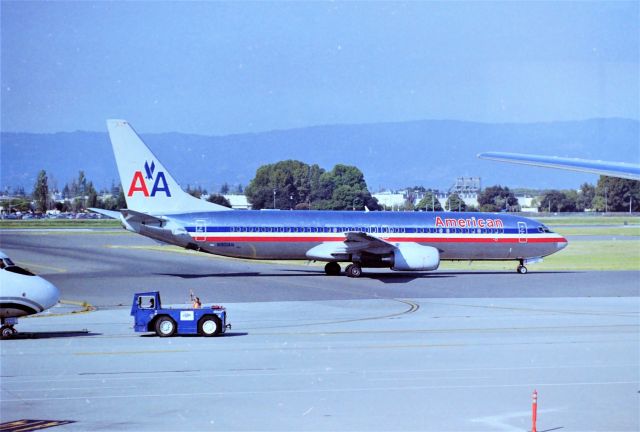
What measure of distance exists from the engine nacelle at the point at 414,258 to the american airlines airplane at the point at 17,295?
79.9 feet

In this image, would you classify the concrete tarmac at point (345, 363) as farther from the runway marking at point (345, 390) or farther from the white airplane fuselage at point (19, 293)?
the white airplane fuselage at point (19, 293)

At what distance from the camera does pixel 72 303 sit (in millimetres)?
36969

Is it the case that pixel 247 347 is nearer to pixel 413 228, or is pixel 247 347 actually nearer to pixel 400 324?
pixel 400 324

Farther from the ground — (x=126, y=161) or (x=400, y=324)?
(x=126, y=161)

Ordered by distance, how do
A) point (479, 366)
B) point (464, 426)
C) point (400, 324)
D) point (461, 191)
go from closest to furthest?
point (464, 426) < point (479, 366) < point (400, 324) < point (461, 191)

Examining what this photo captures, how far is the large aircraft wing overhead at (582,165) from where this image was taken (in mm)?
13397

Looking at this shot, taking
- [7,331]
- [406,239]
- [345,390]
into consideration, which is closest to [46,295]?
[7,331]

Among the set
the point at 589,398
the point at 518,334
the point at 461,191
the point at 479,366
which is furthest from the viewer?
the point at 461,191

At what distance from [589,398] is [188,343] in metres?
11.7

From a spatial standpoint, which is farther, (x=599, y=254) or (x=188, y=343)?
(x=599, y=254)

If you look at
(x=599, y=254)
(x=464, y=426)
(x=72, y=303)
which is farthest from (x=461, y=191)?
(x=464, y=426)

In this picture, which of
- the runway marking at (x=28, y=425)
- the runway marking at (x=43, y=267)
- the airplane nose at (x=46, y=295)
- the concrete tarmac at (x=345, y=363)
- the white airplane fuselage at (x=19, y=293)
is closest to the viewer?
the runway marking at (x=28, y=425)

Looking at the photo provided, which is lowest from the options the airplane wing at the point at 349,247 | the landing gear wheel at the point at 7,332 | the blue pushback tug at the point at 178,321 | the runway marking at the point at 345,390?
the runway marking at the point at 345,390

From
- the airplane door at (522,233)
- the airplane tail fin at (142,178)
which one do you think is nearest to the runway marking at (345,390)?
the airplane tail fin at (142,178)
